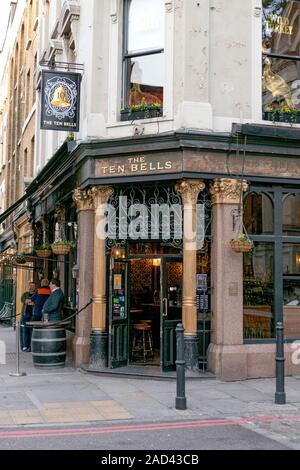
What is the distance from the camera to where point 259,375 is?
11625mm

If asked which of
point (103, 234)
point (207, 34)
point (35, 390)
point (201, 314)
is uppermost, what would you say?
point (207, 34)

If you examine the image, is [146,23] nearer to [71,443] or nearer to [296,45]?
[296,45]

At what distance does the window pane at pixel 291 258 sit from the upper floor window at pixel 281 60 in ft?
9.01

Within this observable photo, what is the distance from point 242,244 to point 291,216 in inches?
70.5

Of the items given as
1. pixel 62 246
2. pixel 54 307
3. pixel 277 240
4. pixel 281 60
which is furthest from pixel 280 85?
pixel 54 307

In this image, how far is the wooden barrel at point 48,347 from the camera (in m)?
12.6

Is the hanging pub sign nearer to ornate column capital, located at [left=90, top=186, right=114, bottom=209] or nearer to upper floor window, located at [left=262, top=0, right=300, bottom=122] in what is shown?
ornate column capital, located at [left=90, top=186, right=114, bottom=209]

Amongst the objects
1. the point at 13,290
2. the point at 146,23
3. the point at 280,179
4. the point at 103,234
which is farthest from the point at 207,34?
the point at 13,290

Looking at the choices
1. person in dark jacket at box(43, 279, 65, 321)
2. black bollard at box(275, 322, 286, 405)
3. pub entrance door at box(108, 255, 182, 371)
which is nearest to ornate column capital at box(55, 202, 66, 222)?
person in dark jacket at box(43, 279, 65, 321)

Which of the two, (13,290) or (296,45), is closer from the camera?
(296,45)

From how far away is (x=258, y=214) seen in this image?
12.2 meters

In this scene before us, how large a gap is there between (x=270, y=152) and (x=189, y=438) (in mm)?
6681

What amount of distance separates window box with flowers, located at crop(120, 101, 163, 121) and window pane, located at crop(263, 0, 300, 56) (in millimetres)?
2765

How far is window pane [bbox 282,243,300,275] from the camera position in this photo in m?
12.3
